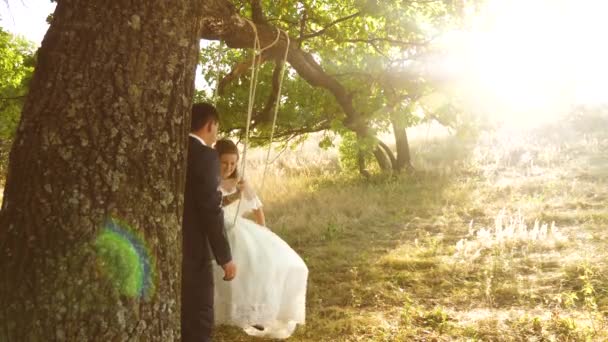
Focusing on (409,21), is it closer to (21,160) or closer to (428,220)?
(428,220)

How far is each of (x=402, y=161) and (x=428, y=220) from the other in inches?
256

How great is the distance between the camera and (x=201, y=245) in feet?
12.6

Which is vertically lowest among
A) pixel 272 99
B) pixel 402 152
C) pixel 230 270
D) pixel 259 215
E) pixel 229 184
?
pixel 230 270

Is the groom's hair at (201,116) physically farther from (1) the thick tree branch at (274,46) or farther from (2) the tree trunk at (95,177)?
(1) the thick tree branch at (274,46)

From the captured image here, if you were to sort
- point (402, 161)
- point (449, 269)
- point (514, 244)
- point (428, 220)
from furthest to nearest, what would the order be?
1. point (402, 161)
2. point (428, 220)
3. point (514, 244)
4. point (449, 269)

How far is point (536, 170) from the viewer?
15023 mm

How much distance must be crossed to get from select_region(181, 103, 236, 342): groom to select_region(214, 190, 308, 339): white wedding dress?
393 millimetres

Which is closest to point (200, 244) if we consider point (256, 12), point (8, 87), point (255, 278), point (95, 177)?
point (255, 278)

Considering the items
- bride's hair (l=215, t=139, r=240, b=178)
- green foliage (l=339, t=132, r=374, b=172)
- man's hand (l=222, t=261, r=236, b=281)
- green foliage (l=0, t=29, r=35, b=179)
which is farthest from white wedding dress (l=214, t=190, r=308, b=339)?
green foliage (l=0, t=29, r=35, b=179)

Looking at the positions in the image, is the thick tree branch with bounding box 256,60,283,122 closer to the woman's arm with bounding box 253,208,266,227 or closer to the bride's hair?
the woman's arm with bounding box 253,208,266,227

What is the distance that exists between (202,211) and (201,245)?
0.29 metres

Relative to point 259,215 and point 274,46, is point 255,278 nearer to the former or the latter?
point 259,215

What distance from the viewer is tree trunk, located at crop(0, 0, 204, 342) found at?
8.57 feet

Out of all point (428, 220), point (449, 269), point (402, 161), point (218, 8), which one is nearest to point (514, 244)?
point (449, 269)
